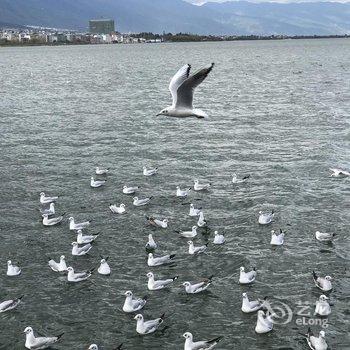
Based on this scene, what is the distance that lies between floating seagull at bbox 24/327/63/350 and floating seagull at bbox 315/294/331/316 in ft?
27.0

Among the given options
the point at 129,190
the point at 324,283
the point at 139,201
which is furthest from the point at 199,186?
the point at 324,283

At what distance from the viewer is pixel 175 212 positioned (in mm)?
28828

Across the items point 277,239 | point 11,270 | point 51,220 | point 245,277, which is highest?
point 277,239

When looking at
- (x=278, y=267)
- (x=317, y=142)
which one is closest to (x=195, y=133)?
(x=317, y=142)

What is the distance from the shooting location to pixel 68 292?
21.0m

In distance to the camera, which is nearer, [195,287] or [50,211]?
[195,287]

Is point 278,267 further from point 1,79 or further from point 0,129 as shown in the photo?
point 1,79

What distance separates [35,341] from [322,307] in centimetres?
891

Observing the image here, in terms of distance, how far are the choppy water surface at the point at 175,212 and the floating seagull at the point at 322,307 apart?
30 centimetres

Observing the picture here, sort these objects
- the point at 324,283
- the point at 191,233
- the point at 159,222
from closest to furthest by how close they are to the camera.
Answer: the point at 324,283, the point at 191,233, the point at 159,222

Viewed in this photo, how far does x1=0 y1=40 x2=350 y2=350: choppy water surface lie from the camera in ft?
62.5

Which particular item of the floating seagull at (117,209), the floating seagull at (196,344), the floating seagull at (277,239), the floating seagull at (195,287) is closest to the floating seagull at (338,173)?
the floating seagull at (277,239)

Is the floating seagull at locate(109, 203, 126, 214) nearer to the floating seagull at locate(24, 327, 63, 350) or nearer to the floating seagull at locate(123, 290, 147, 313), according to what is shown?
the floating seagull at locate(123, 290, 147, 313)

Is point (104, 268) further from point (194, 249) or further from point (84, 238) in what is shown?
point (194, 249)
